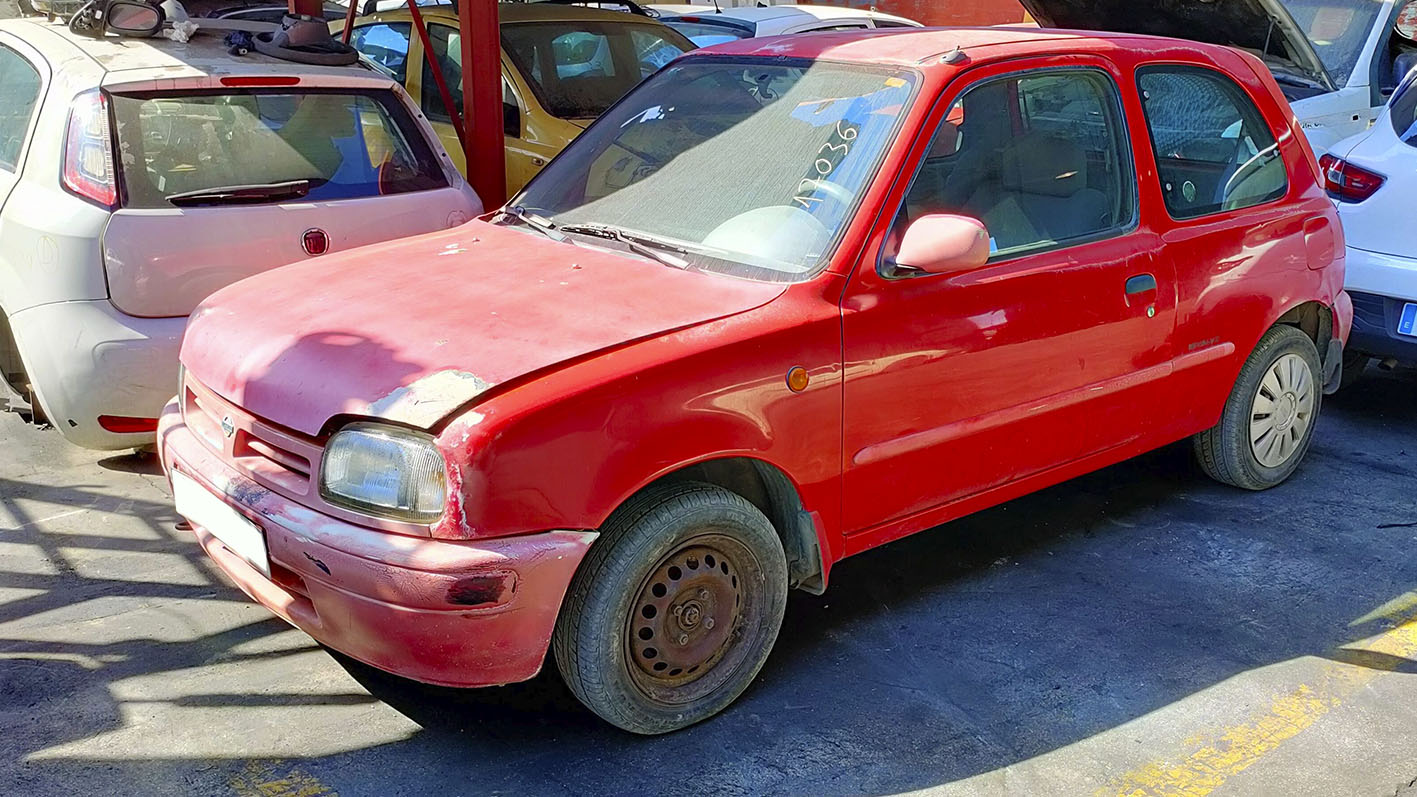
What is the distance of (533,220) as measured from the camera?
13.4 ft

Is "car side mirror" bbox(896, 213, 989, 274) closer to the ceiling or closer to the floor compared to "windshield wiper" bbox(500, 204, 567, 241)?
closer to the ceiling

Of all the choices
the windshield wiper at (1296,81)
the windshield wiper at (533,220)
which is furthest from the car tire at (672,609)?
the windshield wiper at (1296,81)

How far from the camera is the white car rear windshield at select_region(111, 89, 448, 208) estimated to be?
4.51 meters

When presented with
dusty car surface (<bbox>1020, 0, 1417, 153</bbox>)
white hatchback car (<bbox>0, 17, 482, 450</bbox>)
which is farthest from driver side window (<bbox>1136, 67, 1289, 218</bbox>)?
dusty car surface (<bbox>1020, 0, 1417, 153</bbox>)

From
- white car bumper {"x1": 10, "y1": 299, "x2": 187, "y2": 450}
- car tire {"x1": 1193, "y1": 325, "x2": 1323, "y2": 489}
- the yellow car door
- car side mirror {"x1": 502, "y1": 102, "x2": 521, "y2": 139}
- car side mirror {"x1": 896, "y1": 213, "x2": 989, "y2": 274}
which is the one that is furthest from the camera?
car side mirror {"x1": 502, "y1": 102, "x2": 521, "y2": 139}

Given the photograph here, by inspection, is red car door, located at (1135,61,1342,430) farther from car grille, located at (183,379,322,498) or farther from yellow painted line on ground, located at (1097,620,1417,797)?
car grille, located at (183,379,322,498)

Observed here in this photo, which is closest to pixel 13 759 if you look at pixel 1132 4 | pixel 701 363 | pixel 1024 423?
pixel 701 363

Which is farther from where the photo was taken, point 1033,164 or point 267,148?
point 267,148

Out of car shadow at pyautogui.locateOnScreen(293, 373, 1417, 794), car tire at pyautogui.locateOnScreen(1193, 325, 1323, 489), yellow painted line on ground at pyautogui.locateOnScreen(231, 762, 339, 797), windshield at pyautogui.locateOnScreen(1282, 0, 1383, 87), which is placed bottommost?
car shadow at pyautogui.locateOnScreen(293, 373, 1417, 794)

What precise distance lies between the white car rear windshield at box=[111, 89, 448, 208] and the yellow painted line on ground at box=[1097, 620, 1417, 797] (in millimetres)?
3429

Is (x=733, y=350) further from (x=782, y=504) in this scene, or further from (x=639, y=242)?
(x=639, y=242)

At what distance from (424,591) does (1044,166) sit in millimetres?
2335

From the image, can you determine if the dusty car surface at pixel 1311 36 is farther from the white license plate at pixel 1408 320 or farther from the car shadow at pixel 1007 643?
the car shadow at pixel 1007 643

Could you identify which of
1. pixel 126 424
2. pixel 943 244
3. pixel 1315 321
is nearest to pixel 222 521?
pixel 126 424
